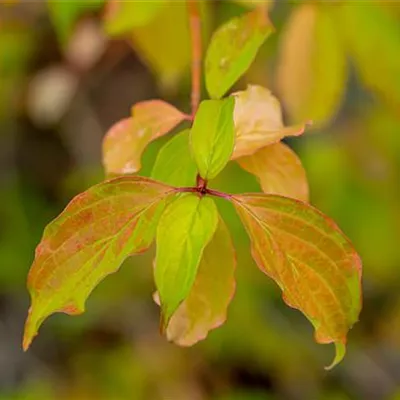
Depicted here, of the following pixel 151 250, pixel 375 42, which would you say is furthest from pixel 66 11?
pixel 151 250

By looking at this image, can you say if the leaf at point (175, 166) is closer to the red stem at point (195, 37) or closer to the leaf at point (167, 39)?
→ the red stem at point (195, 37)

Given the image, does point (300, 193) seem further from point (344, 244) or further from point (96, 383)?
point (96, 383)

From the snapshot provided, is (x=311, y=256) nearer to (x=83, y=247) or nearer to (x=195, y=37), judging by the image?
(x=83, y=247)

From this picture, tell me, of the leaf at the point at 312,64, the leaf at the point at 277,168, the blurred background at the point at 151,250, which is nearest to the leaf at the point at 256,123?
the leaf at the point at 277,168

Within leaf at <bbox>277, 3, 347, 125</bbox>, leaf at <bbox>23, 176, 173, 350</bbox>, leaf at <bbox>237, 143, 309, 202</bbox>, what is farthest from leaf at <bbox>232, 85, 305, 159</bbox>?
leaf at <bbox>277, 3, 347, 125</bbox>

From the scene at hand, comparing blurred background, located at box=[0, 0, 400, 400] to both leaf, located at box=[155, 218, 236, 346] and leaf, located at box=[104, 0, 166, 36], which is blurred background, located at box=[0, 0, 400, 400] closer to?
leaf, located at box=[104, 0, 166, 36]

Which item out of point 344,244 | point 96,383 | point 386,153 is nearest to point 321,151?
point 386,153
